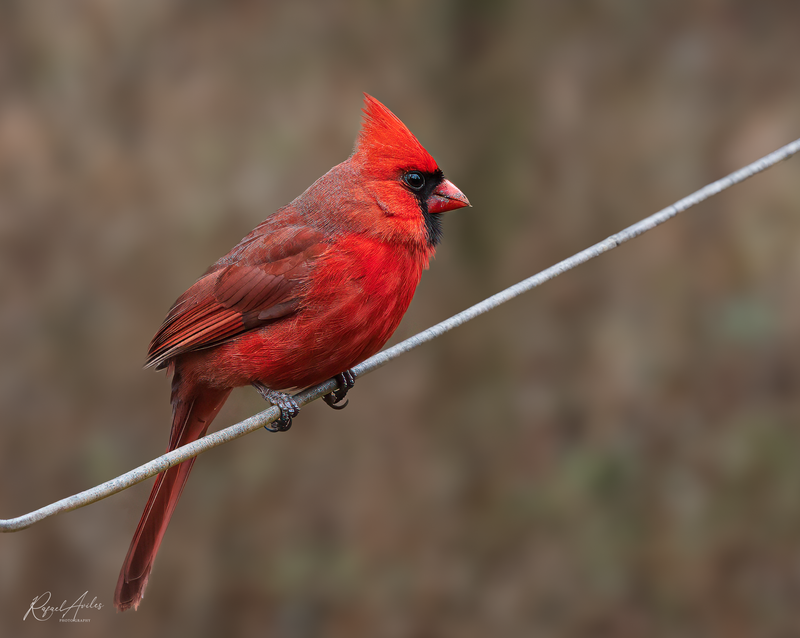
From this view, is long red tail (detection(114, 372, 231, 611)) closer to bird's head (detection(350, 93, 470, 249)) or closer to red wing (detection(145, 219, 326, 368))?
red wing (detection(145, 219, 326, 368))

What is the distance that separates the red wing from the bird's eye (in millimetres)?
267

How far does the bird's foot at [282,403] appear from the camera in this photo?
→ 2.22 meters

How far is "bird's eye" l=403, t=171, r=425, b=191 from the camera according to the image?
7.38 ft

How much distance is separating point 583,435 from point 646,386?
1.11ft

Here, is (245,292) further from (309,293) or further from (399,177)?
(399,177)

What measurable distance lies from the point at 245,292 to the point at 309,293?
0.21 metres


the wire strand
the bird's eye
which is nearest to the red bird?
the bird's eye

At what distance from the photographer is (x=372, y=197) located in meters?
2.21

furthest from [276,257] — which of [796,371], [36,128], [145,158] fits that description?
[796,371]

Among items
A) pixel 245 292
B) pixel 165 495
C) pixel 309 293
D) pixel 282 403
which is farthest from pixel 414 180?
pixel 165 495

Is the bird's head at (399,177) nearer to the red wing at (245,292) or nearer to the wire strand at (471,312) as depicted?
the red wing at (245,292)

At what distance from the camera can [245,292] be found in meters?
2.26

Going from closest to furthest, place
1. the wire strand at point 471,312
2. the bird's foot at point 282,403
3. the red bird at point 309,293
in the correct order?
the wire strand at point 471,312
the red bird at point 309,293
the bird's foot at point 282,403

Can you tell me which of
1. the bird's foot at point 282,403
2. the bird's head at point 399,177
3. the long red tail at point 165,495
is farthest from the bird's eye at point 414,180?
the long red tail at point 165,495
